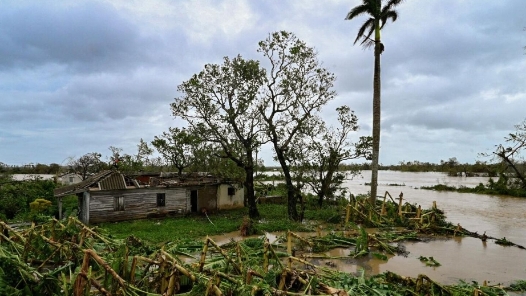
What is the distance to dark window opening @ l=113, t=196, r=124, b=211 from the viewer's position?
65.0 ft

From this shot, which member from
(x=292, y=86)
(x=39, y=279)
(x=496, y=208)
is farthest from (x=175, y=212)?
(x=496, y=208)

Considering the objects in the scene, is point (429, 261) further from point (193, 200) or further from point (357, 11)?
point (193, 200)

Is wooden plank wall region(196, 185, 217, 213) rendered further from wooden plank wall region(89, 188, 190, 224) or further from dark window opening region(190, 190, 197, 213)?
wooden plank wall region(89, 188, 190, 224)

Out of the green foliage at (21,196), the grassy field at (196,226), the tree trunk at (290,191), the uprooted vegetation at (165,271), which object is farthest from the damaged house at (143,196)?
the uprooted vegetation at (165,271)

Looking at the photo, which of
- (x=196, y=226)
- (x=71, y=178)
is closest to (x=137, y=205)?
(x=196, y=226)

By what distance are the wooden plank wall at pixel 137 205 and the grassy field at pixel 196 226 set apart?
2.29 ft

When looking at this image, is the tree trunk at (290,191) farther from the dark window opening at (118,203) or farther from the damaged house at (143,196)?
the dark window opening at (118,203)

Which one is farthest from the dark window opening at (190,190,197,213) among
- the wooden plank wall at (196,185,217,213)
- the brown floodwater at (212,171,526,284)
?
the brown floodwater at (212,171,526,284)

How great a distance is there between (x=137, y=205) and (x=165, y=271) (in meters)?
16.4

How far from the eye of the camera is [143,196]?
68.6 ft

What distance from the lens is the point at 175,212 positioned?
2227cm

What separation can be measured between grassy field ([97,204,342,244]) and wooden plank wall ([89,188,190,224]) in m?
0.70

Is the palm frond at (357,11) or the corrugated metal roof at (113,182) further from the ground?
the palm frond at (357,11)

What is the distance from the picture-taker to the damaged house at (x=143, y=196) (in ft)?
62.7
